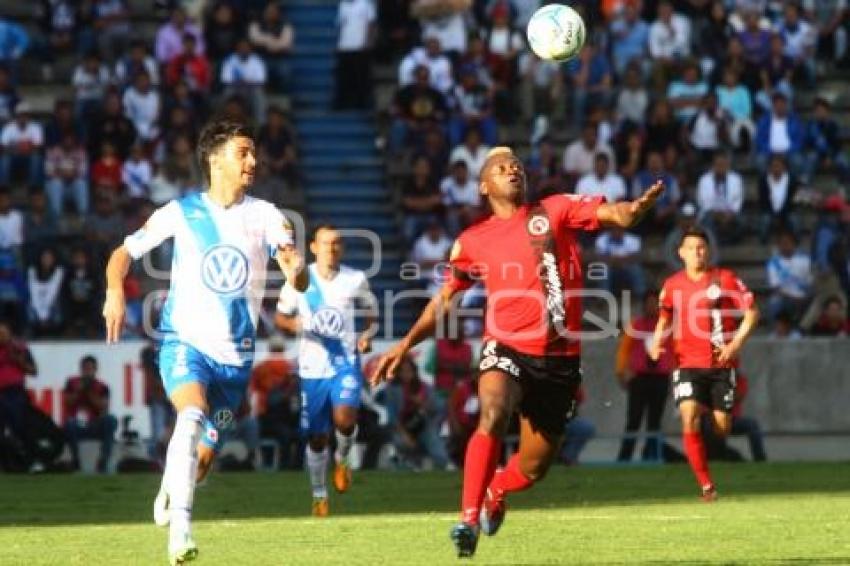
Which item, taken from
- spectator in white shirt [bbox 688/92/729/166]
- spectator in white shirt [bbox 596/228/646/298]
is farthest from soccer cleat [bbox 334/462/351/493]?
spectator in white shirt [bbox 688/92/729/166]

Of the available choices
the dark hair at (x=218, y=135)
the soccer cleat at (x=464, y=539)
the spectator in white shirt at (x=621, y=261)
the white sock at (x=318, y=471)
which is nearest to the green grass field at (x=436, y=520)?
the white sock at (x=318, y=471)

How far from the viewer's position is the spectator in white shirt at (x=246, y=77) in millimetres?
31891

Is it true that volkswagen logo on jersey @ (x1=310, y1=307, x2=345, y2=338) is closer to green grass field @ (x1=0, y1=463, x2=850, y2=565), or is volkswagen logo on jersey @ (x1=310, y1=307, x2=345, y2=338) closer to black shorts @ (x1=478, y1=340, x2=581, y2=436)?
green grass field @ (x1=0, y1=463, x2=850, y2=565)

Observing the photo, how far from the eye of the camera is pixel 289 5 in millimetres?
34656

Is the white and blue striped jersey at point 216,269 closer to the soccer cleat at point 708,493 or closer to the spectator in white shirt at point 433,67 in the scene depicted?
the soccer cleat at point 708,493

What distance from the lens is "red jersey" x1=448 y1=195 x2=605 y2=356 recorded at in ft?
45.8

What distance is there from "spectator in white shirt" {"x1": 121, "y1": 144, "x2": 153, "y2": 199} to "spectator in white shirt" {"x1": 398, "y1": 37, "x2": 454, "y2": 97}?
418cm

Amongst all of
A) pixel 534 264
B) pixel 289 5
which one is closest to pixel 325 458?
pixel 534 264

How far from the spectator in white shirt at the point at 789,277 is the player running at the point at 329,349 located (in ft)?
34.1

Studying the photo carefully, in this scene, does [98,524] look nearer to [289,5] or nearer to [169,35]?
[169,35]

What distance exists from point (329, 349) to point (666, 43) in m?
14.4

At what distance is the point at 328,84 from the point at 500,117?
9.67 ft

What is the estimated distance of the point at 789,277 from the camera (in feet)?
100

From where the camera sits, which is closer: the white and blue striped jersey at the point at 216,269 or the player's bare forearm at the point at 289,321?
the white and blue striped jersey at the point at 216,269
